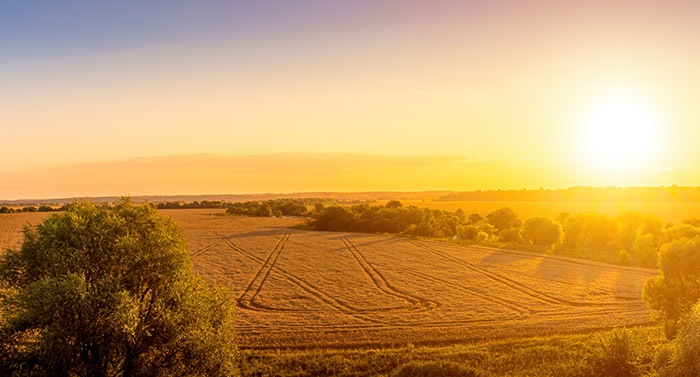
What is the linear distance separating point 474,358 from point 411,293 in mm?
11521

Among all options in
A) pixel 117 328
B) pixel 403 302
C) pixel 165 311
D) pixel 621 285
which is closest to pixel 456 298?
pixel 403 302

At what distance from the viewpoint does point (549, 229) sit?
175 feet

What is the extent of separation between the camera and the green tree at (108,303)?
1248cm

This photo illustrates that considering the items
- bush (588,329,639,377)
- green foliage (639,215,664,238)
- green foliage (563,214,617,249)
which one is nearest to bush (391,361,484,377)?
bush (588,329,639,377)

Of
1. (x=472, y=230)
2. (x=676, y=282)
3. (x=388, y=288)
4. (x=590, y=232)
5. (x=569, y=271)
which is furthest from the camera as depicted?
(x=472, y=230)

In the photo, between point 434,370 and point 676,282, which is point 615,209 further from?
point 434,370

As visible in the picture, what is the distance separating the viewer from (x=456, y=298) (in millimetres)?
27141

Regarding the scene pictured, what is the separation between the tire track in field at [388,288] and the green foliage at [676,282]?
443 inches

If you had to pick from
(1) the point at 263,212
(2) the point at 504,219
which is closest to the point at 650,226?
(2) the point at 504,219

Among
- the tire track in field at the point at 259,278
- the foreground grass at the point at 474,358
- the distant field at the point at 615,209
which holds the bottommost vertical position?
the foreground grass at the point at 474,358

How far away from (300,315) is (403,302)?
6837 mm

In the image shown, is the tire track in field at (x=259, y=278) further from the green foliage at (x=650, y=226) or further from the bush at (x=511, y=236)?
the green foliage at (x=650, y=226)

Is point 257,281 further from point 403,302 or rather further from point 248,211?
point 248,211

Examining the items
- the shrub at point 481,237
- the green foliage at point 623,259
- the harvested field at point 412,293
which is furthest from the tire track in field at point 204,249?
the green foliage at point 623,259
